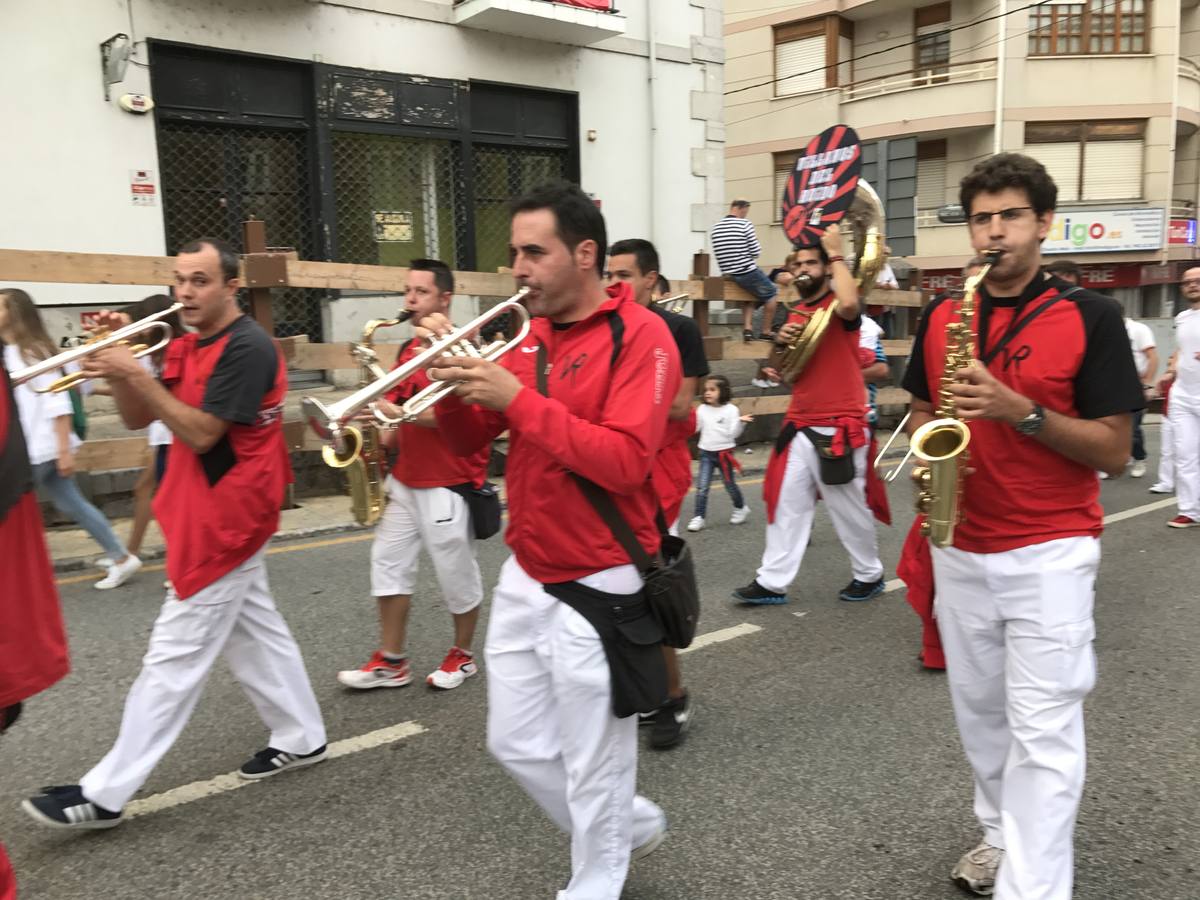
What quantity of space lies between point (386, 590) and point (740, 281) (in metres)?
8.53

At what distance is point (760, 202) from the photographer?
1123 inches

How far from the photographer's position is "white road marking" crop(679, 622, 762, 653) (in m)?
5.16

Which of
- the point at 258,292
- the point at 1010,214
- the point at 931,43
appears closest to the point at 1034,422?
the point at 1010,214

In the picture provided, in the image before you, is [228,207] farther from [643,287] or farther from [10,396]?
[10,396]

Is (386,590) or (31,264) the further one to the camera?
(31,264)

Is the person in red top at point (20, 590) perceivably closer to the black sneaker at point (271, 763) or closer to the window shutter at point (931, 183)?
the black sneaker at point (271, 763)

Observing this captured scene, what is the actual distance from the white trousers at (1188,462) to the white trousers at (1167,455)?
0.20 metres

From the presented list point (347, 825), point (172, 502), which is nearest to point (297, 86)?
point (172, 502)

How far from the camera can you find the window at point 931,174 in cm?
2580

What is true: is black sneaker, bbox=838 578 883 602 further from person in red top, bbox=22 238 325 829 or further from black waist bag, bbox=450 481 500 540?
person in red top, bbox=22 238 325 829

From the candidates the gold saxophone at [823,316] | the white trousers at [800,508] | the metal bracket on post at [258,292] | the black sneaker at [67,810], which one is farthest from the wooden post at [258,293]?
the black sneaker at [67,810]

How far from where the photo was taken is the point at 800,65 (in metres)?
27.2

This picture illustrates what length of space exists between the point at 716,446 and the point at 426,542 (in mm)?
4096

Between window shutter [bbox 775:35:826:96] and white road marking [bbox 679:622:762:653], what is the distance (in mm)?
24523
